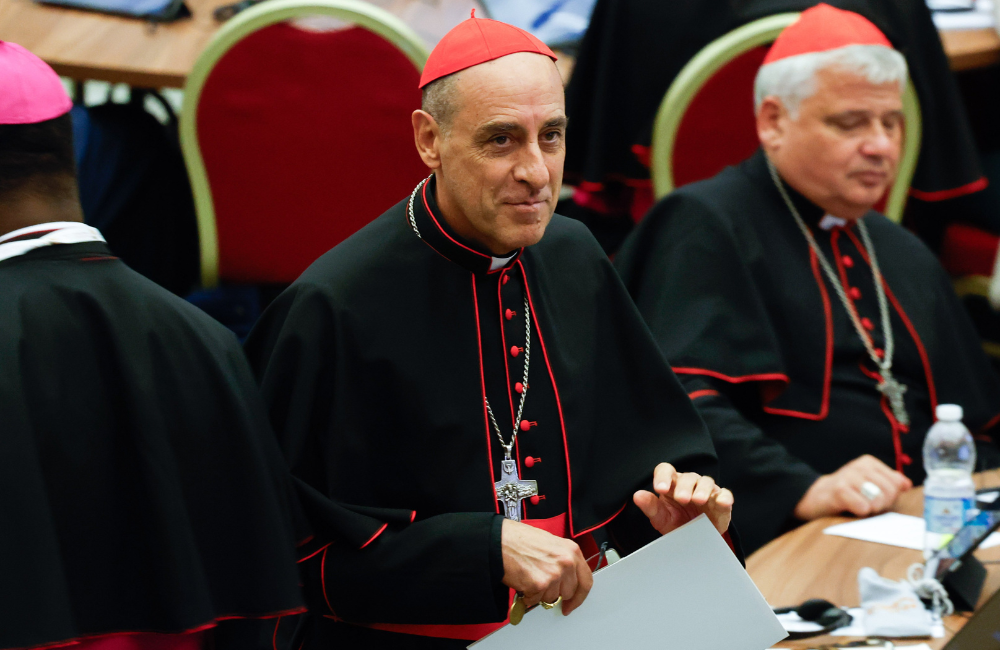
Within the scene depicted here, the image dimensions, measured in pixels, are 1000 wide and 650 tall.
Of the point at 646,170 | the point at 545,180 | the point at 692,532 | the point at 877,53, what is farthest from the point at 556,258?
the point at 646,170

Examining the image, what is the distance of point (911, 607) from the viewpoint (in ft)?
6.07

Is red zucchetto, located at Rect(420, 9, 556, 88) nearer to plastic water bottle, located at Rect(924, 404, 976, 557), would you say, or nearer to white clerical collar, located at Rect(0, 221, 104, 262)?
→ white clerical collar, located at Rect(0, 221, 104, 262)

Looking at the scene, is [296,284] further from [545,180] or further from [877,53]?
[877,53]

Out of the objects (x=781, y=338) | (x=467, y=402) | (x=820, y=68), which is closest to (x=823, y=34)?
(x=820, y=68)

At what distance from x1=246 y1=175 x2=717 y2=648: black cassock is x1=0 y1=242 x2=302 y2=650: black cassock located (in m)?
0.10

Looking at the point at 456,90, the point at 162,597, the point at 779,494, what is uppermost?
the point at 456,90

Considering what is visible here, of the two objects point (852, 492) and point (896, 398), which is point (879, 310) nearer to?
point (896, 398)

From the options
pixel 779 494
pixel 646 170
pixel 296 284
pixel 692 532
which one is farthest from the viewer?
pixel 646 170

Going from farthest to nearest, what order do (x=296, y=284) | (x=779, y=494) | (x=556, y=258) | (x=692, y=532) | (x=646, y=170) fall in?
(x=646, y=170), (x=779, y=494), (x=556, y=258), (x=296, y=284), (x=692, y=532)

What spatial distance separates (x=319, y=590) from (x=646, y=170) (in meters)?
2.41

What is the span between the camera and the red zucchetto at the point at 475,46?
166 cm

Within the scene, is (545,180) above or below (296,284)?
above

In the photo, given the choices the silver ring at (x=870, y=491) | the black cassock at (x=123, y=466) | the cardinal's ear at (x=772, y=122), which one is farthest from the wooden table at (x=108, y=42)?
the silver ring at (x=870, y=491)

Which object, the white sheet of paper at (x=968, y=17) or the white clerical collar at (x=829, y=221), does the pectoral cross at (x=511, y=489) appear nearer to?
the white clerical collar at (x=829, y=221)
